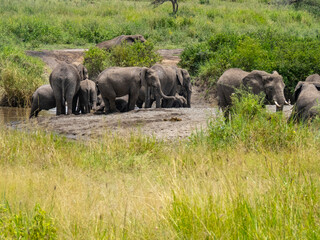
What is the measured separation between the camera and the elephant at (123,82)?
14359mm

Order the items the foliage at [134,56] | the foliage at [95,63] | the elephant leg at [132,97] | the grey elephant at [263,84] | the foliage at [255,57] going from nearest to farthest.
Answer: the grey elephant at [263,84] < the elephant leg at [132,97] < the foliage at [255,57] < the foliage at [134,56] < the foliage at [95,63]

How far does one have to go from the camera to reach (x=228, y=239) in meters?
4.15

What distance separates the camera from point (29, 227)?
14.7 ft

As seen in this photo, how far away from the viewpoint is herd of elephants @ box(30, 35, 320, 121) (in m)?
11.3

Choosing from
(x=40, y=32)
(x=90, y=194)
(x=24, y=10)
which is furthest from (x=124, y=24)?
(x=90, y=194)

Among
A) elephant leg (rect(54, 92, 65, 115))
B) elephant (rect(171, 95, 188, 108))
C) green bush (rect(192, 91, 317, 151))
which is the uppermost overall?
green bush (rect(192, 91, 317, 151))

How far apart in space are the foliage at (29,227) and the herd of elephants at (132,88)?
7132 mm

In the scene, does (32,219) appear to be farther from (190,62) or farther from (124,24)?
(124,24)

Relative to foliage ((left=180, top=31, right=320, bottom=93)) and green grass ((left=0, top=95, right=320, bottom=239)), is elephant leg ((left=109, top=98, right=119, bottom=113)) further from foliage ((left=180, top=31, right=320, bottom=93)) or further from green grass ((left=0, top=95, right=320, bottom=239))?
green grass ((left=0, top=95, right=320, bottom=239))

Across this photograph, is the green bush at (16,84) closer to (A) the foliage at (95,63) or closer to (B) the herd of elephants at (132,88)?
(B) the herd of elephants at (132,88)

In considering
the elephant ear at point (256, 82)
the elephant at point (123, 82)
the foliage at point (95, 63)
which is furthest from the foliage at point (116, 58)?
the elephant ear at point (256, 82)

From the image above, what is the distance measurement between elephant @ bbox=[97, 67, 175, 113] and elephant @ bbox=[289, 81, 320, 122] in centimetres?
488

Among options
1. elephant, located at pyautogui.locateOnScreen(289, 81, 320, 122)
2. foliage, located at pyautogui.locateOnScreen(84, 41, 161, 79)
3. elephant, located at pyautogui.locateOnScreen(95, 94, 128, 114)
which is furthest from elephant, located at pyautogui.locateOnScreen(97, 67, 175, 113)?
foliage, located at pyautogui.locateOnScreen(84, 41, 161, 79)

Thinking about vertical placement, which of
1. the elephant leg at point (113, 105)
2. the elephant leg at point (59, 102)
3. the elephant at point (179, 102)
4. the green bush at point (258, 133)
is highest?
the green bush at point (258, 133)
